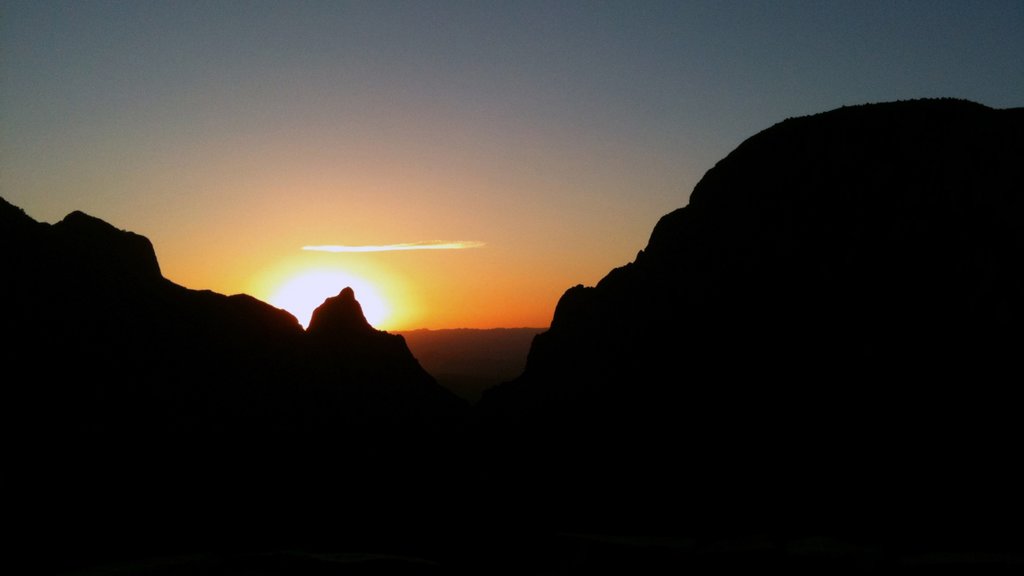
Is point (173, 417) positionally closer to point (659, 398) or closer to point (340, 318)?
point (340, 318)

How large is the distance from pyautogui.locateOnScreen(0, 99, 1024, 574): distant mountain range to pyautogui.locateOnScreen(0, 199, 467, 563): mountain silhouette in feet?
0.23

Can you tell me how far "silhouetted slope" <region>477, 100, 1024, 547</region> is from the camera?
16.2 metres

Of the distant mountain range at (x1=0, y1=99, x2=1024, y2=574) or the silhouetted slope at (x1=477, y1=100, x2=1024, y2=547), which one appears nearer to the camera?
the silhouetted slope at (x1=477, y1=100, x2=1024, y2=547)

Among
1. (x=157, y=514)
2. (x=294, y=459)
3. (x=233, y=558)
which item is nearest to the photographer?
(x=233, y=558)

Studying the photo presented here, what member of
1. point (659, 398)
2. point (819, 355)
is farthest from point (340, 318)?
point (819, 355)

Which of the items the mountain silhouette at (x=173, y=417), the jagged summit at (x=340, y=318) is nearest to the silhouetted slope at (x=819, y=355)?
the mountain silhouette at (x=173, y=417)

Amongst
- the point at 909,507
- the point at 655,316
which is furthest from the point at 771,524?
the point at 655,316

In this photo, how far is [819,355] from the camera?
18.0m

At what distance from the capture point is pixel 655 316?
69.3ft

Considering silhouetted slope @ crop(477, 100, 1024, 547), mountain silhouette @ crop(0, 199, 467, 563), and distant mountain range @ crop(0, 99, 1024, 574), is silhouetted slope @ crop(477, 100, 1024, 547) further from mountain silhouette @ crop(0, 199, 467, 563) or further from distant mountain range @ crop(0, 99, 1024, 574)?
mountain silhouette @ crop(0, 199, 467, 563)

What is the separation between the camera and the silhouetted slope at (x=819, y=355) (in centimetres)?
1623

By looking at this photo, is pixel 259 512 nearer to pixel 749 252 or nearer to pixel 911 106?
pixel 749 252

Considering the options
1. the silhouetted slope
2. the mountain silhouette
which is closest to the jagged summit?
the mountain silhouette

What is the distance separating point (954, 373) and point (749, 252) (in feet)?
18.6
